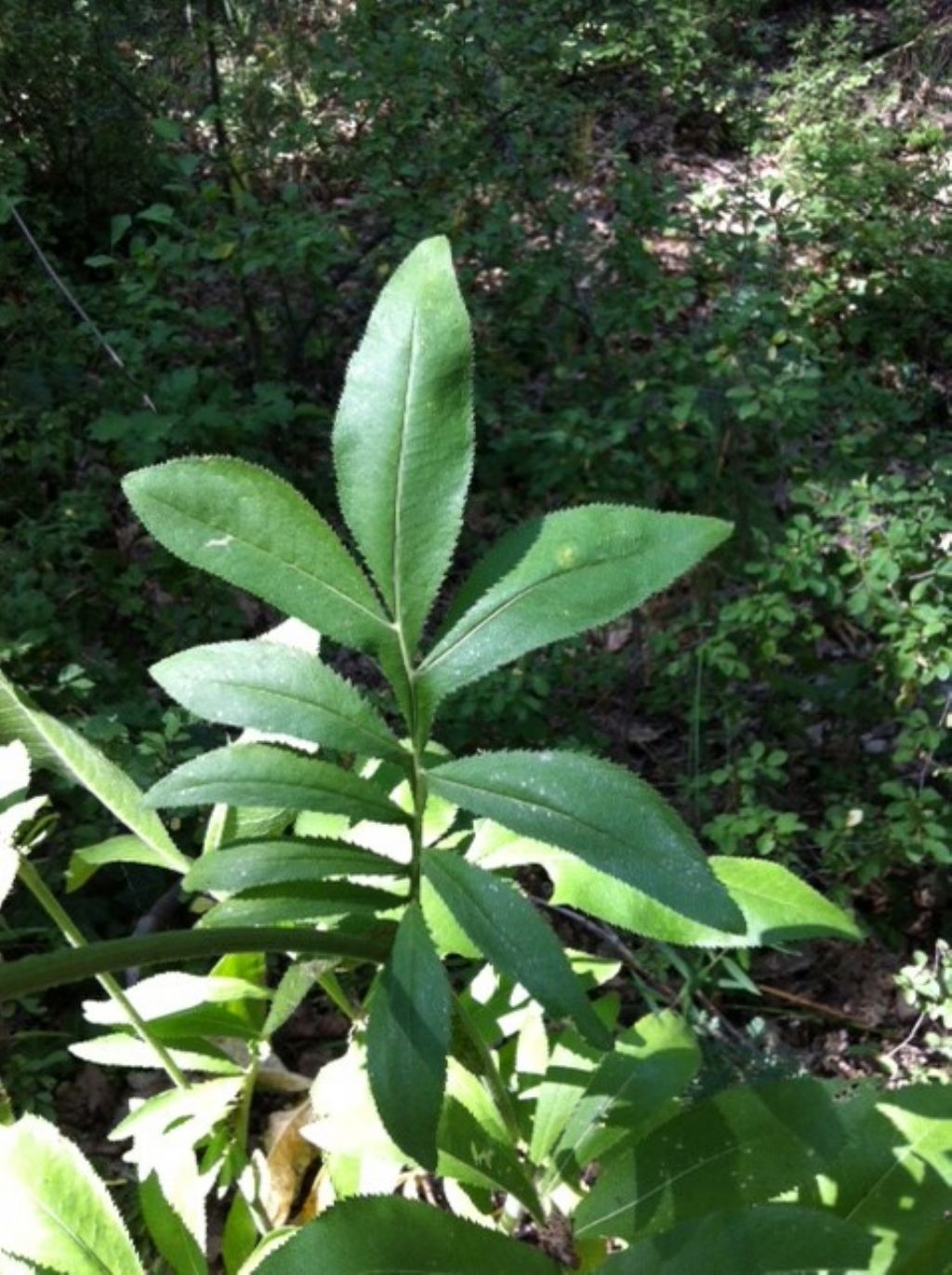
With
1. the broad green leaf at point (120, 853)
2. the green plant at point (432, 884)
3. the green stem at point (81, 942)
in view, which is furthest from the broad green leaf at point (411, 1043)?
the broad green leaf at point (120, 853)

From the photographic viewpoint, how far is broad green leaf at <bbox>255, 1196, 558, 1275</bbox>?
3.59 ft

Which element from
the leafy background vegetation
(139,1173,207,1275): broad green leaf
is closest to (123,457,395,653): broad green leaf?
(139,1173,207,1275): broad green leaf

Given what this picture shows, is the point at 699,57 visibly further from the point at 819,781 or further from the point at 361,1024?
the point at 361,1024

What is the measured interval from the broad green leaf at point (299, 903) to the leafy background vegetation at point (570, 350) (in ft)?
3.84

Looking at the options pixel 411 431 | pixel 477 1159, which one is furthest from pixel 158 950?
pixel 477 1159

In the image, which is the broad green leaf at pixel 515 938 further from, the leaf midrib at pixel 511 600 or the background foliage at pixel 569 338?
the background foliage at pixel 569 338

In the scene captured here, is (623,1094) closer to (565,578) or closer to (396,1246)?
(396,1246)

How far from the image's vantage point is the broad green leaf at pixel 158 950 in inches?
29.7

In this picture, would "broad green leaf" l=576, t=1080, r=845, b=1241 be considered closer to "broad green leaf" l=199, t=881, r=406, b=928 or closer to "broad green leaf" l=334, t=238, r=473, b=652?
"broad green leaf" l=199, t=881, r=406, b=928

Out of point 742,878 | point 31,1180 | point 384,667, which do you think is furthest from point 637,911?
point 31,1180

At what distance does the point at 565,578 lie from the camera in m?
0.95

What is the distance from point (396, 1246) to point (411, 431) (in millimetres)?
705

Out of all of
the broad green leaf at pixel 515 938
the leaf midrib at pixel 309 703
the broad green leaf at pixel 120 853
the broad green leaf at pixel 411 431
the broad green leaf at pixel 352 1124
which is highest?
the broad green leaf at pixel 411 431

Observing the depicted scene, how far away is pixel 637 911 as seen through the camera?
1.20m
